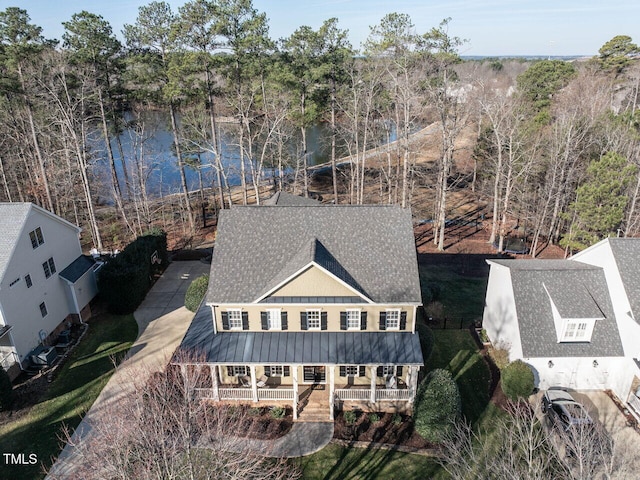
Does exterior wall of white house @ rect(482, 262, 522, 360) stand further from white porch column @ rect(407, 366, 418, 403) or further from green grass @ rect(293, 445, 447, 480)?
green grass @ rect(293, 445, 447, 480)

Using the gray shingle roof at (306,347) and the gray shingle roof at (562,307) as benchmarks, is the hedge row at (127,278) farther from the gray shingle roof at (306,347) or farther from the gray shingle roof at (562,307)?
the gray shingle roof at (562,307)

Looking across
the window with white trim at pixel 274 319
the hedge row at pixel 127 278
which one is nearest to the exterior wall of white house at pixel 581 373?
the window with white trim at pixel 274 319

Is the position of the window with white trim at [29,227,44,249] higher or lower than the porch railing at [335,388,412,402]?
higher

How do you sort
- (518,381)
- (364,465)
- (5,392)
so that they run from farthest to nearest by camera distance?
(518,381), (5,392), (364,465)

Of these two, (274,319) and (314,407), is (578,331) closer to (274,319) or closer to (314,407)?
(314,407)

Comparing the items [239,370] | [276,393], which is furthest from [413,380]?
[239,370]

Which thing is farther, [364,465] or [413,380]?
[413,380]

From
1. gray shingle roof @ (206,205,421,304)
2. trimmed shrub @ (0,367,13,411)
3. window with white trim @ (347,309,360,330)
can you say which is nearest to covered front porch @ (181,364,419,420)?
window with white trim @ (347,309,360,330)
